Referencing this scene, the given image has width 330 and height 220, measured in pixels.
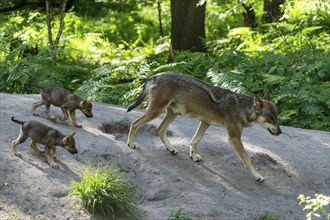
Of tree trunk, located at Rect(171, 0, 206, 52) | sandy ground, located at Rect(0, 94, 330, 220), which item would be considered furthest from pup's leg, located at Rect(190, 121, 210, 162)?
tree trunk, located at Rect(171, 0, 206, 52)

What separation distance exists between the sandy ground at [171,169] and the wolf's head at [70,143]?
242 millimetres

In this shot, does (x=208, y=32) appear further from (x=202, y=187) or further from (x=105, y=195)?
(x=105, y=195)

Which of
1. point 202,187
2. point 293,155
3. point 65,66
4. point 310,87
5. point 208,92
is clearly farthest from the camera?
point 65,66

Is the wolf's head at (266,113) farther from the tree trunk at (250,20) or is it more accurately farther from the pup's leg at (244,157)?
the tree trunk at (250,20)

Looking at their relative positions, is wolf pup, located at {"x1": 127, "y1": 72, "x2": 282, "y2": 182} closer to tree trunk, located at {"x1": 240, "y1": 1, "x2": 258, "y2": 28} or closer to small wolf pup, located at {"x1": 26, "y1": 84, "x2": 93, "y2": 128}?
small wolf pup, located at {"x1": 26, "y1": 84, "x2": 93, "y2": 128}

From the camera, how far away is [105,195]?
7.98 metres

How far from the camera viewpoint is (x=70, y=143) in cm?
902

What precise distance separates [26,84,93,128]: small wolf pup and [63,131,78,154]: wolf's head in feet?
5.42

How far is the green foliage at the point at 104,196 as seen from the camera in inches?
314

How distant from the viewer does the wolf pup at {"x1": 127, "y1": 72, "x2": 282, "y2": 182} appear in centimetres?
988

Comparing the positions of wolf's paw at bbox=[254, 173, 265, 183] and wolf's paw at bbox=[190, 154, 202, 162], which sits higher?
wolf's paw at bbox=[190, 154, 202, 162]

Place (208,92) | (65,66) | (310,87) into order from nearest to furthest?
(208,92) → (310,87) → (65,66)

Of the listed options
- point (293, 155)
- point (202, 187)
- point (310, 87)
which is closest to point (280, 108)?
point (310, 87)

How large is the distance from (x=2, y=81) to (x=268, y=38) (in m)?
8.33
